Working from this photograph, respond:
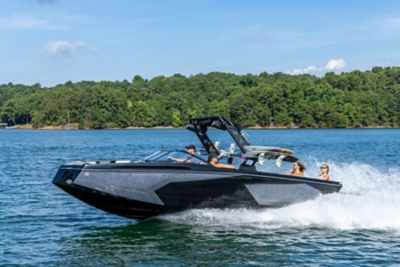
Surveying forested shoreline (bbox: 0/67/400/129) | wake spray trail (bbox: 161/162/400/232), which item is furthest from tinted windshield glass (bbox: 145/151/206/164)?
forested shoreline (bbox: 0/67/400/129)

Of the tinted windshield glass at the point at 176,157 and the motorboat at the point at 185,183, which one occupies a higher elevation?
the tinted windshield glass at the point at 176,157

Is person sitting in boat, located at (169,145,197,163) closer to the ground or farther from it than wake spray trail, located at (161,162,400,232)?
farther from it

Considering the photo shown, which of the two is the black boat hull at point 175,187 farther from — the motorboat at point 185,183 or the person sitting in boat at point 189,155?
the person sitting in boat at point 189,155

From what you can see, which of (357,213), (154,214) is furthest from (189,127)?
(357,213)

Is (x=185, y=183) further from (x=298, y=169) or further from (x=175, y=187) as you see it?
(x=298, y=169)

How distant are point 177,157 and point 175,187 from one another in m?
0.76

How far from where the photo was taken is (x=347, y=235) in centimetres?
1459

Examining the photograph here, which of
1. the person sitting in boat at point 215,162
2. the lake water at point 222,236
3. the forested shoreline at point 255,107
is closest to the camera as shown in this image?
the lake water at point 222,236

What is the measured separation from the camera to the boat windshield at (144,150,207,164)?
588 inches

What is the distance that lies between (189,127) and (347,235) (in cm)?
480

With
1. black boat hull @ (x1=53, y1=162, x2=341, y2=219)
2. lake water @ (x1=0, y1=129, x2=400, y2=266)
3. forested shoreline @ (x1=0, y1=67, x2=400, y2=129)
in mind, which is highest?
forested shoreline @ (x1=0, y1=67, x2=400, y2=129)

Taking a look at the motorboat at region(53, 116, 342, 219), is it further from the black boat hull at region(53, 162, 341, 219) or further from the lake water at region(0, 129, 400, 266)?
the lake water at region(0, 129, 400, 266)

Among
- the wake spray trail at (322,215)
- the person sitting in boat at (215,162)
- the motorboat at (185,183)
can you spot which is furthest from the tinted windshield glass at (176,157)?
the wake spray trail at (322,215)

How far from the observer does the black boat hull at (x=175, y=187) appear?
14.5 m
